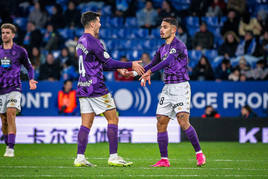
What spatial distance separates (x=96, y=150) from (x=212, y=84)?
5.32m

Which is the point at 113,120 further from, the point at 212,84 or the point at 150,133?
the point at 212,84

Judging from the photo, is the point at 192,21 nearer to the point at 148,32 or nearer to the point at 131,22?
the point at 148,32

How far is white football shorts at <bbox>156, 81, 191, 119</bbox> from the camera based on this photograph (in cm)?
875

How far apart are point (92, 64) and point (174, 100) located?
1407 mm

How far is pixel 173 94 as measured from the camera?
8805mm

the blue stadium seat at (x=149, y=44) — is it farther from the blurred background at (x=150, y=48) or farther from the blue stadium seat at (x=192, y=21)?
the blue stadium seat at (x=192, y=21)

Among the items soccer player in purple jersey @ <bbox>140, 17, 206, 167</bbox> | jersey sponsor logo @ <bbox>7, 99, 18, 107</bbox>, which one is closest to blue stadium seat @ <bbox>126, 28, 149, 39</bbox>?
jersey sponsor logo @ <bbox>7, 99, 18, 107</bbox>

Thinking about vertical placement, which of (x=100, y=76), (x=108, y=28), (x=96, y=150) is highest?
(x=108, y=28)

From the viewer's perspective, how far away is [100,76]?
8.51 metres

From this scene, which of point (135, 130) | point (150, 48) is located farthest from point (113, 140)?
point (150, 48)

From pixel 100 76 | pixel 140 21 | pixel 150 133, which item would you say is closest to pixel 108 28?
pixel 140 21

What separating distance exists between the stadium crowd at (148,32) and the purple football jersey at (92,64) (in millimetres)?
9121

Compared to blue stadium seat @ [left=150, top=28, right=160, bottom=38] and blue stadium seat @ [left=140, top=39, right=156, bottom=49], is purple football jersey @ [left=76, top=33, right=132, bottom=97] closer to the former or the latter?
blue stadium seat @ [left=140, top=39, right=156, bottom=49]

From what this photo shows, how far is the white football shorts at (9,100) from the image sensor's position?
409 inches
